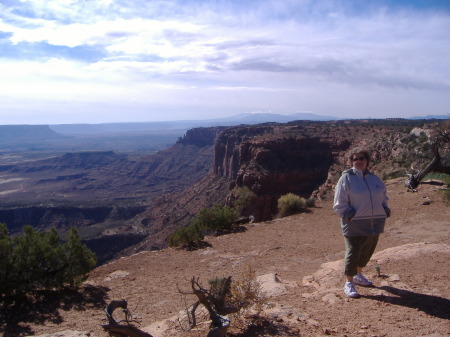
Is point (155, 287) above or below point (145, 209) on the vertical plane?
above

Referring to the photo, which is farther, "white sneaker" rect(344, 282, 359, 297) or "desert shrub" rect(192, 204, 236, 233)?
"desert shrub" rect(192, 204, 236, 233)

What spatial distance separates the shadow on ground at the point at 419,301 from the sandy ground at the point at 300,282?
12mm

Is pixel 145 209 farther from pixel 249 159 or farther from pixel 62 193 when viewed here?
pixel 62 193

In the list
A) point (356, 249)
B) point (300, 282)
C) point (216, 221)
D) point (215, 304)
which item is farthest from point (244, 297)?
point (216, 221)

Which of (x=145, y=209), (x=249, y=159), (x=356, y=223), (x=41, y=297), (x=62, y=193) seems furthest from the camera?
(x=62, y=193)

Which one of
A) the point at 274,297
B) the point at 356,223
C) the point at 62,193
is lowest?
the point at 62,193

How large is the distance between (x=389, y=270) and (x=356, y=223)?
75.7 inches

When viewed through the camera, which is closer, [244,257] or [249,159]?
[244,257]

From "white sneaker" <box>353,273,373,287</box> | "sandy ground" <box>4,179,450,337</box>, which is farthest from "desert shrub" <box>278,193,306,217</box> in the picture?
"white sneaker" <box>353,273,373,287</box>

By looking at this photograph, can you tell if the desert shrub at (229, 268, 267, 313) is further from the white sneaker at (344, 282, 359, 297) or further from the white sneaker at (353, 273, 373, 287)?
the white sneaker at (353, 273, 373, 287)

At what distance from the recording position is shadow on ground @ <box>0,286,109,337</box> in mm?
6914

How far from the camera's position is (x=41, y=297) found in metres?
8.14

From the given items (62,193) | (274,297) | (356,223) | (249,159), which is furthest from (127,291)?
(62,193)

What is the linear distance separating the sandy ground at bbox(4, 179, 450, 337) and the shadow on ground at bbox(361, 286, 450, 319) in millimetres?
12
